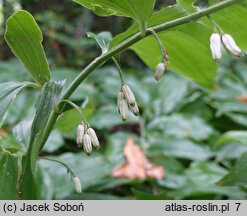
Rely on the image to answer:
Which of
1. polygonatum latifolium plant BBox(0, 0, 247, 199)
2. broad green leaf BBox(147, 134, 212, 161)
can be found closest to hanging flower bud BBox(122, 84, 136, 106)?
polygonatum latifolium plant BBox(0, 0, 247, 199)

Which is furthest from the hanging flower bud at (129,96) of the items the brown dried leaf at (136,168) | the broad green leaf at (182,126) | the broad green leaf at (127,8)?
the broad green leaf at (182,126)

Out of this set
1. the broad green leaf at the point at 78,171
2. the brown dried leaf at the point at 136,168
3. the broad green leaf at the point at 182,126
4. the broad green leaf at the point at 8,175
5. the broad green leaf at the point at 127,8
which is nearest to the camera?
the broad green leaf at the point at 127,8

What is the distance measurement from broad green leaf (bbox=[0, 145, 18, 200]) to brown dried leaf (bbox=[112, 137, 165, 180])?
89 centimetres

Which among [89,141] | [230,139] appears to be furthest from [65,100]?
[230,139]

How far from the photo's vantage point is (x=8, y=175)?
0.82 metres

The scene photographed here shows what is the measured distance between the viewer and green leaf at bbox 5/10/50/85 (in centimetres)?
80

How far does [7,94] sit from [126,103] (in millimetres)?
216

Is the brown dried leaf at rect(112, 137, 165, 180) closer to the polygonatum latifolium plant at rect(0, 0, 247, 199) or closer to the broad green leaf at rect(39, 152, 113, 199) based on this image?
the broad green leaf at rect(39, 152, 113, 199)

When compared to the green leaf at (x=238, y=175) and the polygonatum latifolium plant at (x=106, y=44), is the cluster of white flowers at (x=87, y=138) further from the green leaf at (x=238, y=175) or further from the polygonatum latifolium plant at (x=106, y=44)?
the green leaf at (x=238, y=175)

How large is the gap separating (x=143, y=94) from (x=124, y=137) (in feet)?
1.37

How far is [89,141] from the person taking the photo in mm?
755

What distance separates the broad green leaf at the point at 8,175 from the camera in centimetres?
81

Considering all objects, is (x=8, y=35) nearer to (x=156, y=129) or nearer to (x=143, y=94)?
(x=156, y=129)

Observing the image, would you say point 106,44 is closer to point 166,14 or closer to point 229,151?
point 166,14
